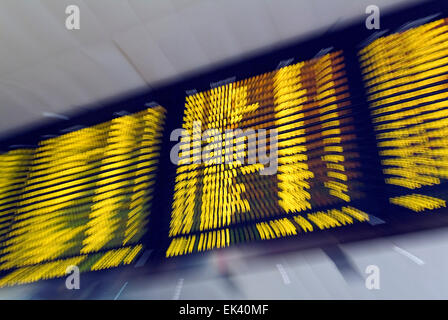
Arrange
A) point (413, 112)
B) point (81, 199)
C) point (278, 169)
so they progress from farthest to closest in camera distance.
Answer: point (81, 199)
point (278, 169)
point (413, 112)

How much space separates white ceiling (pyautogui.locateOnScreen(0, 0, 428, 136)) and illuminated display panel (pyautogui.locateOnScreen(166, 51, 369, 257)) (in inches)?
12.7

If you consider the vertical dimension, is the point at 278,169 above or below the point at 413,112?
below

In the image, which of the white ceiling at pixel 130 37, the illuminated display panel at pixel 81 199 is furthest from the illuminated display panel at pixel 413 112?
the illuminated display panel at pixel 81 199

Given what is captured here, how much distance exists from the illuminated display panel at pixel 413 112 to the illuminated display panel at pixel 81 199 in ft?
5.74

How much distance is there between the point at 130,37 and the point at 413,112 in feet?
6.87

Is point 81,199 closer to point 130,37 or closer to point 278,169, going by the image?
point 130,37

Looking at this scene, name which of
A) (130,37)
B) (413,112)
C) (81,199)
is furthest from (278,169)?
(81,199)

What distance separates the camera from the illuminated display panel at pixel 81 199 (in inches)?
60.2

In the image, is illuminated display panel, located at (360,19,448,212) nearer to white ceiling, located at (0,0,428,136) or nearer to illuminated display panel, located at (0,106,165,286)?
white ceiling, located at (0,0,428,136)

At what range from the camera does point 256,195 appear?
1.41 m

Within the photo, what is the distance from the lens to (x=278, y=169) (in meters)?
1.40

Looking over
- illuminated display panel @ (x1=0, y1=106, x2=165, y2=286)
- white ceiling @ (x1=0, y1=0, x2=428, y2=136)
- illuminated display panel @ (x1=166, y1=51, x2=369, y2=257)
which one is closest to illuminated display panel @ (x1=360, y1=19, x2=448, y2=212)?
illuminated display panel @ (x1=166, y1=51, x2=369, y2=257)
